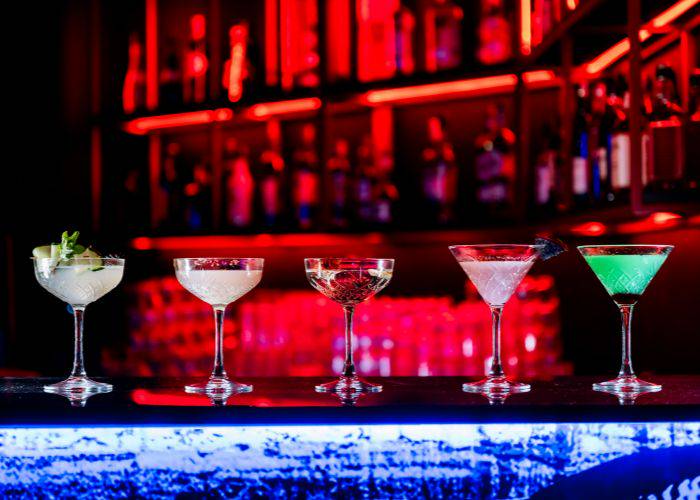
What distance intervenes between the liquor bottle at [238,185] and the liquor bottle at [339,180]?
0.40m

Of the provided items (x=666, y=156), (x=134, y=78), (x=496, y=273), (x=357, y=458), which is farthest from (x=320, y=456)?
(x=134, y=78)

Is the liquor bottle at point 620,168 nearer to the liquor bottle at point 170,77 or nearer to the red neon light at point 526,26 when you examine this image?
the red neon light at point 526,26

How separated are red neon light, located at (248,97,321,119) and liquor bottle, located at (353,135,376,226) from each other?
0.82 ft

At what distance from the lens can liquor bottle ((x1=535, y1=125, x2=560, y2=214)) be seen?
2676 millimetres

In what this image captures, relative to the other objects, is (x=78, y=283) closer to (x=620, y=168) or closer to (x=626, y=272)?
(x=626, y=272)

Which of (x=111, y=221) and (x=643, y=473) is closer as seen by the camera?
(x=643, y=473)

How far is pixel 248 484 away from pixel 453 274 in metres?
2.09

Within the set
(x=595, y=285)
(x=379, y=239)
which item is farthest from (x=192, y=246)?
(x=595, y=285)

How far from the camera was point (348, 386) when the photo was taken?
56.3 inches

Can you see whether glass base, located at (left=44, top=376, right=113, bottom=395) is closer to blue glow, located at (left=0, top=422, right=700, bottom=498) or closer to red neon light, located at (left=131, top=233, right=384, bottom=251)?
blue glow, located at (left=0, top=422, right=700, bottom=498)

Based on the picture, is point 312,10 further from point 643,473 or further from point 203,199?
point 643,473

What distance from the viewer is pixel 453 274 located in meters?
3.33

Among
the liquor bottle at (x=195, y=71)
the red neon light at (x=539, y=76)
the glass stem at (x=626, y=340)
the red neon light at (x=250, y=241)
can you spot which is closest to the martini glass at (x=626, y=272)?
the glass stem at (x=626, y=340)

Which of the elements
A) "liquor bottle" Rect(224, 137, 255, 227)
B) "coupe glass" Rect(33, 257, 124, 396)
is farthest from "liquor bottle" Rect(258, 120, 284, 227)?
"coupe glass" Rect(33, 257, 124, 396)
